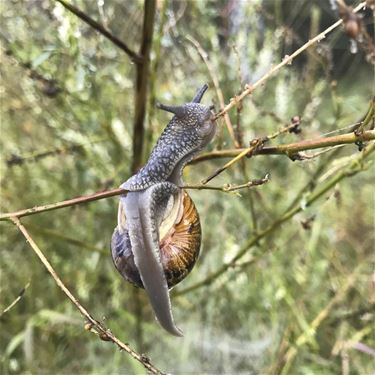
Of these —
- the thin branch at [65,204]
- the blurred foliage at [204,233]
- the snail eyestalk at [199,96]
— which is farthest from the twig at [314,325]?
the thin branch at [65,204]

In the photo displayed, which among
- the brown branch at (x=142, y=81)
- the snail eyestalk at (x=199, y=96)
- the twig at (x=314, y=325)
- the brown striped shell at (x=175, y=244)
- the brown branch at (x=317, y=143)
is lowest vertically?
the twig at (x=314, y=325)

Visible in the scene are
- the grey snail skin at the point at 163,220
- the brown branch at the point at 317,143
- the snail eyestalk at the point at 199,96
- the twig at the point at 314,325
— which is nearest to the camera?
the brown branch at the point at 317,143

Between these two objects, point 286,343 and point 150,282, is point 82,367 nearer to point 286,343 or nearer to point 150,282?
point 286,343

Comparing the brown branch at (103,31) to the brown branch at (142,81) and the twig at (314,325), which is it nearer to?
the brown branch at (142,81)

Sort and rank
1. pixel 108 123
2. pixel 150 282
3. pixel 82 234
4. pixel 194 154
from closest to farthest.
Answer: pixel 150 282 → pixel 194 154 → pixel 108 123 → pixel 82 234

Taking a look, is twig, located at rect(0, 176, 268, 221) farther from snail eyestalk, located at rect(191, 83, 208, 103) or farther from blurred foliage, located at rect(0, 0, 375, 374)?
blurred foliage, located at rect(0, 0, 375, 374)

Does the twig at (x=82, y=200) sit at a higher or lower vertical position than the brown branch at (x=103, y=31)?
lower

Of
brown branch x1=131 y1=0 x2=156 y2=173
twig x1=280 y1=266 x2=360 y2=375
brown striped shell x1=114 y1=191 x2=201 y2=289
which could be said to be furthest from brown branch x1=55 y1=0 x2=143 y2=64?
twig x1=280 y1=266 x2=360 y2=375

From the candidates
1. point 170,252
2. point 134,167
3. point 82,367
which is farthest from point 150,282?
point 82,367
